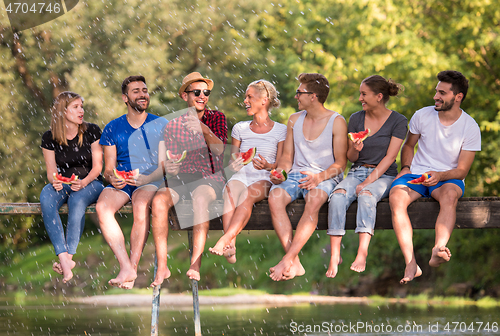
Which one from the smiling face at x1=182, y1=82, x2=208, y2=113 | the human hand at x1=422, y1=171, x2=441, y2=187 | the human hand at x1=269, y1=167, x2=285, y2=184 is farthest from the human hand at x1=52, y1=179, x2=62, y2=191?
the human hand at x1=422, y1=171, x2=441, y2=187

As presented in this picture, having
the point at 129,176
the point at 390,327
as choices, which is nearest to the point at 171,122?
the point at 129,176

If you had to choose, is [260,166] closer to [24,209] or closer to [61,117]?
[61,117]

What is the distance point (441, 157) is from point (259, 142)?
178cm

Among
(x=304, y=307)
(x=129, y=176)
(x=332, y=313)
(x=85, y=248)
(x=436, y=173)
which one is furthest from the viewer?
(x=85, y=248)

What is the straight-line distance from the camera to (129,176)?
5539 mm

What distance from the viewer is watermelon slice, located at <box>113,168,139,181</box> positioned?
552cm

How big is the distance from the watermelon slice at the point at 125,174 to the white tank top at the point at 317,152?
1554mm

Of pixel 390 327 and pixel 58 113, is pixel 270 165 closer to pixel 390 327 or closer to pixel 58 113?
pixel 58 113

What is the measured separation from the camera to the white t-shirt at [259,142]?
562cm

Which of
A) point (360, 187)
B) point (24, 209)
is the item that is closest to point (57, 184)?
point (24, 209)

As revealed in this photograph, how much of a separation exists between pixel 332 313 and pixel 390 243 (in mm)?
3805

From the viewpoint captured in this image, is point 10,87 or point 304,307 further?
point 10,87

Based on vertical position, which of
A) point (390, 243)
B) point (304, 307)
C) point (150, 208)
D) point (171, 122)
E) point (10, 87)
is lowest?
point (304, 307)

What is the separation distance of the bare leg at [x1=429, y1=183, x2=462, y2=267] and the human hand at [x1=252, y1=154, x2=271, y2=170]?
1.61 metres
